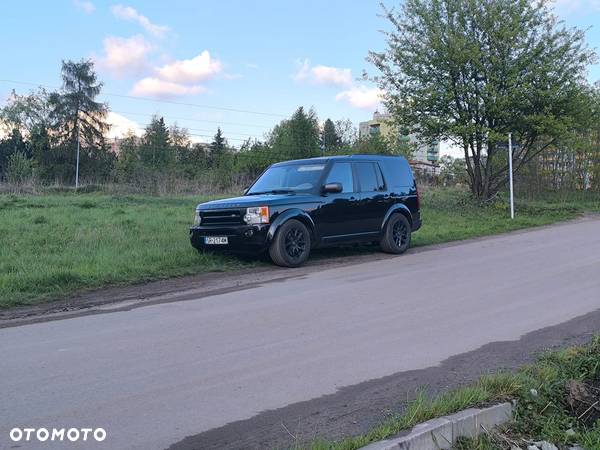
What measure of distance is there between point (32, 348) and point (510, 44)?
20.1 meters

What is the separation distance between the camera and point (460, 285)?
8.91m

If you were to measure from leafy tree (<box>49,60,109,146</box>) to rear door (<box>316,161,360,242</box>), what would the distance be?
59790 millimetres

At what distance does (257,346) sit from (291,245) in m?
5.09

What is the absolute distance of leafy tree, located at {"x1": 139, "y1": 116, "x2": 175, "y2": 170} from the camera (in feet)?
207

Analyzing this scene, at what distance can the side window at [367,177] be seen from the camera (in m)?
12.2

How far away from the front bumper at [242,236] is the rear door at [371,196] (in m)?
2.47

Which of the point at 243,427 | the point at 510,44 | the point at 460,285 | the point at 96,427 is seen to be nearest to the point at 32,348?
the point at 96,427

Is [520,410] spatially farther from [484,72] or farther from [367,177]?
[484,72]

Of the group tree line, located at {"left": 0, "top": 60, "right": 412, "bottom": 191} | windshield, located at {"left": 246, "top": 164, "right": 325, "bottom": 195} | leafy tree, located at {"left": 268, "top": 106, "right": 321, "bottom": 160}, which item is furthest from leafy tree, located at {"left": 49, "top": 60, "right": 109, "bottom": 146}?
windshield, located at {"left": 246, "top": 164, "right": 325, "bottom": 195}

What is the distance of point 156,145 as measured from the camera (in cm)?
6544

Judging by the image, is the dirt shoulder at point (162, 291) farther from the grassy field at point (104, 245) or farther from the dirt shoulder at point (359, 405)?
the dirt shoulder at point (359, 405)

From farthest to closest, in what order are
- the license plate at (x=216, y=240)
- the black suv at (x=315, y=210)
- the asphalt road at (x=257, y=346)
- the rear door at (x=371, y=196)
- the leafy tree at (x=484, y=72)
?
the leafy tree at (x=484, y=72) → the rear door at (x=371, y=196) → the license plate at (x=216, y=240) → the black suv at (x=315, y=210) → the asphalt road at (x=257, y=346)
